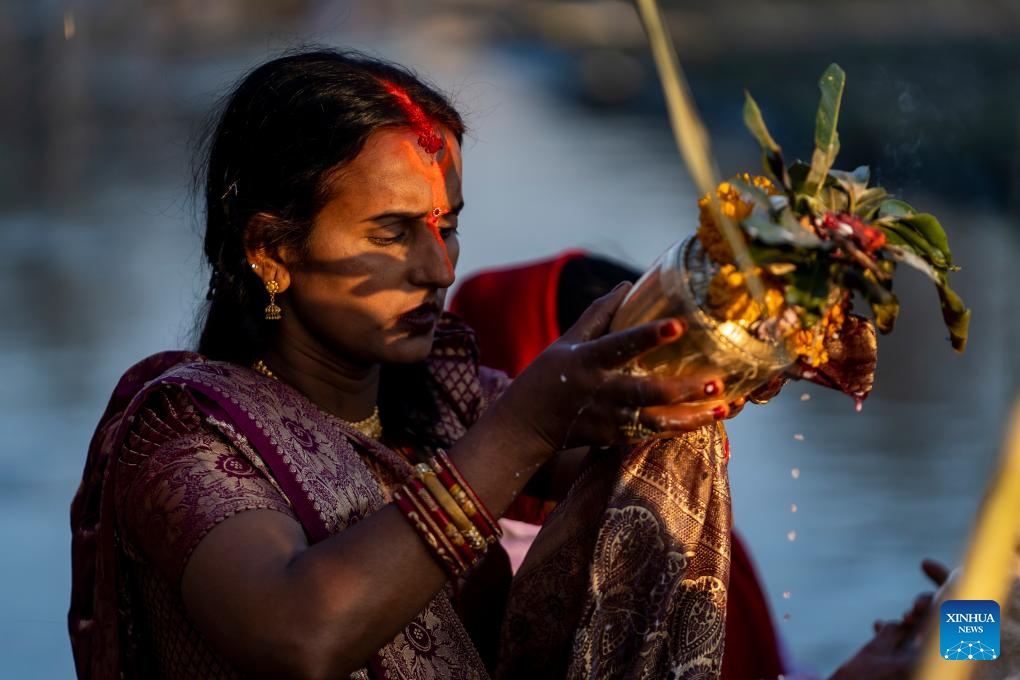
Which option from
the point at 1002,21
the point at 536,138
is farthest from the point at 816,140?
the point at 1002,21

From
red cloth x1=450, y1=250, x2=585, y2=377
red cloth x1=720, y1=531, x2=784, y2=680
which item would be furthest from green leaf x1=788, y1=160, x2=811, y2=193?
red cloth x1=450, y1=250, x2=585, y2=377

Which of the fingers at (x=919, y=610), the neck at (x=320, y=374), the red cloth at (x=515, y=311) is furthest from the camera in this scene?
the red cloth at (x=515, y=311)

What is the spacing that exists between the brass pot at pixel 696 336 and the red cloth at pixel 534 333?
1504 millimetres

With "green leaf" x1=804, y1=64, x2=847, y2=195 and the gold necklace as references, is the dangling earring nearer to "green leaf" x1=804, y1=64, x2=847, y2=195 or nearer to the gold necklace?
the gold necklace

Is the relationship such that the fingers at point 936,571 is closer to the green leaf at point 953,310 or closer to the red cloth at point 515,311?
the green leaf at point 953,310

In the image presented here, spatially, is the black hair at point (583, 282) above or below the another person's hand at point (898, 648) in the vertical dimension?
above

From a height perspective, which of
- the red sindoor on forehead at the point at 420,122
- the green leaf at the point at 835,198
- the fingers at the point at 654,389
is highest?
the red sindoor on forehead at the point at 420,122

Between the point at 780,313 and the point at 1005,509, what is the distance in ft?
1.87

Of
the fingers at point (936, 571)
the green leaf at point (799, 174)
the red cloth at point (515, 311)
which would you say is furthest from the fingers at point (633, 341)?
the red cloth at point (515, 311)

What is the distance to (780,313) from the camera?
1789mm

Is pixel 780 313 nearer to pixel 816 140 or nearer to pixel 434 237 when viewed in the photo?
pixel 816 140

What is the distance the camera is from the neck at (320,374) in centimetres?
231

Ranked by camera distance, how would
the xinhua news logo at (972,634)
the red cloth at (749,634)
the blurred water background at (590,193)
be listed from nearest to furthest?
the xinhua news logo at (972,634), the red cloth at (749,634), the blurred water background at (590,193)

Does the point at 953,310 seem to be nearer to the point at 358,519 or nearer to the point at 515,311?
the point at 358,519
